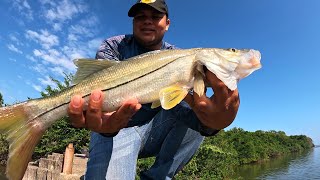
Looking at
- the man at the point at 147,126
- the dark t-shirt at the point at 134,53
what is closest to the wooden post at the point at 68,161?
the man at the point at 147,126

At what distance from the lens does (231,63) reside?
134 inches

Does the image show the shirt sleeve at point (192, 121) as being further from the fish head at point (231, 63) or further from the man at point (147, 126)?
the fish head at point (231, 63)

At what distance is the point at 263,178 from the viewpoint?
45531mm

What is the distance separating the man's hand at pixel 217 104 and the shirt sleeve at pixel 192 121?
0.98 feet

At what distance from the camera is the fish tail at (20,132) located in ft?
9.80

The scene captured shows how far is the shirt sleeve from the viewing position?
417 cm

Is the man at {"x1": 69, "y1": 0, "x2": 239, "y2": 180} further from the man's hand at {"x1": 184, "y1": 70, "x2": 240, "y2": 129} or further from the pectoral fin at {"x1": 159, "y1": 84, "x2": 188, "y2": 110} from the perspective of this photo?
the pectoral fin at {"x1": 159, "y1": 84, "x2": 188, "y2": 110}

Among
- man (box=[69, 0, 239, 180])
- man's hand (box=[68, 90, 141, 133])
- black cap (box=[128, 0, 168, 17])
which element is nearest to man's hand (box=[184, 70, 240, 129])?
man (box=[69, 0, 239, 180])

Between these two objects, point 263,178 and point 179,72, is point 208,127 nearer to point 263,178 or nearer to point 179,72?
point 179,72

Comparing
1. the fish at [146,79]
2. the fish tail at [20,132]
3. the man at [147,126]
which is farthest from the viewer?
the man at [147,126]

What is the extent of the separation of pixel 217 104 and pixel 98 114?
1214 millimetres

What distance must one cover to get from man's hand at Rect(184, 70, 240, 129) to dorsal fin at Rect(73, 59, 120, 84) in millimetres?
942

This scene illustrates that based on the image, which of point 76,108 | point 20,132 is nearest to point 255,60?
point 76,108

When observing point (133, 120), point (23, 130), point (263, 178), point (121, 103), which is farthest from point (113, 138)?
point (263, 178)
